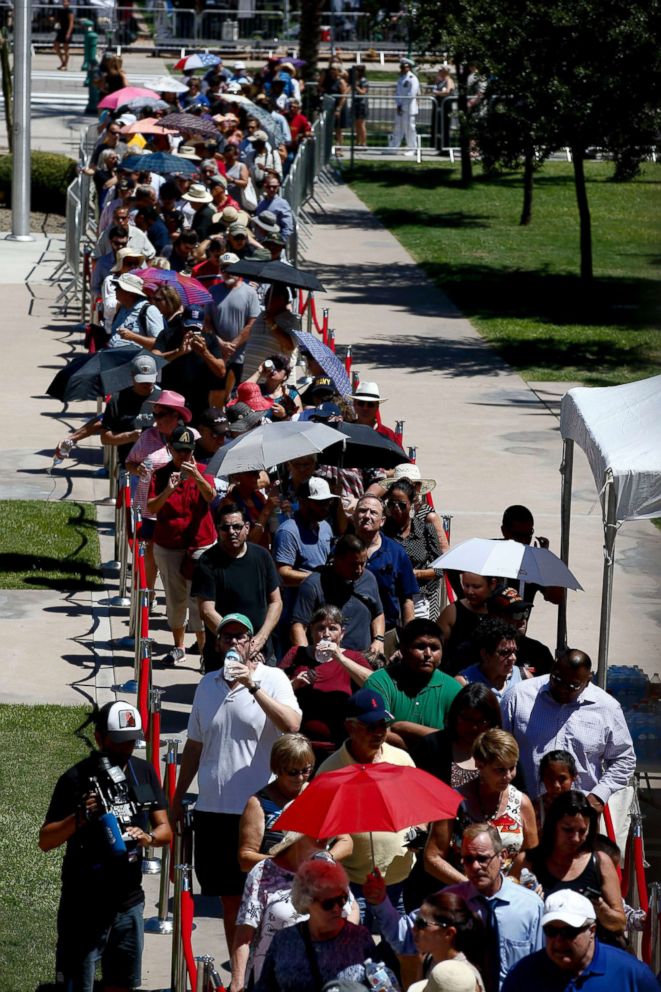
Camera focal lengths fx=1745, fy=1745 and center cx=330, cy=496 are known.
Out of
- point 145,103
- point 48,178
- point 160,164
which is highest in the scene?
point 145,103

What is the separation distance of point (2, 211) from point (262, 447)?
22505mm

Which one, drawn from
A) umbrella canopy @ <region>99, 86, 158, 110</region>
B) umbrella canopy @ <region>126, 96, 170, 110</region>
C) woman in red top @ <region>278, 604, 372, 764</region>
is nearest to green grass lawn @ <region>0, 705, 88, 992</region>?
woman in red top @ <region>278, 604, 372, 764</region>

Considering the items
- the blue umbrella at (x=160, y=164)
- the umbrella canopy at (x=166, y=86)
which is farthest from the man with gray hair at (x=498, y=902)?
the umbrella canopy at (x=166, y=86)

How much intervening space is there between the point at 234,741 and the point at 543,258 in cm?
2426

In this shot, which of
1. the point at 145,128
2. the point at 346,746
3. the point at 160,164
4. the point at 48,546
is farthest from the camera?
the point at 145,128

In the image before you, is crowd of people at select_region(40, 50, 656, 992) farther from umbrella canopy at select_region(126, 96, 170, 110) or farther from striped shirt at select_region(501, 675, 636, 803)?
umbrella canopy at select_region(126, 96, 170, 110)

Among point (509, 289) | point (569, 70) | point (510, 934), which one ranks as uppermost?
point (569, 70)

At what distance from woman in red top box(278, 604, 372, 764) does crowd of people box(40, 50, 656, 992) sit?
0.04ft

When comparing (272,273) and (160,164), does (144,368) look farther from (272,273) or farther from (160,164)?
(160,164)

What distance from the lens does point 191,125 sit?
24.0m

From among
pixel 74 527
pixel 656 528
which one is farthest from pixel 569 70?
pixel 74 527

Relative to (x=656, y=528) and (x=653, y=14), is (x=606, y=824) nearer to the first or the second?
(x=656, y=528)

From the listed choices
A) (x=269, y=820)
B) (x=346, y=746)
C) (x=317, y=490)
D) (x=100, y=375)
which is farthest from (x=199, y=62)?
(x=269, y=820)

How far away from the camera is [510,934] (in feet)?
21.2
